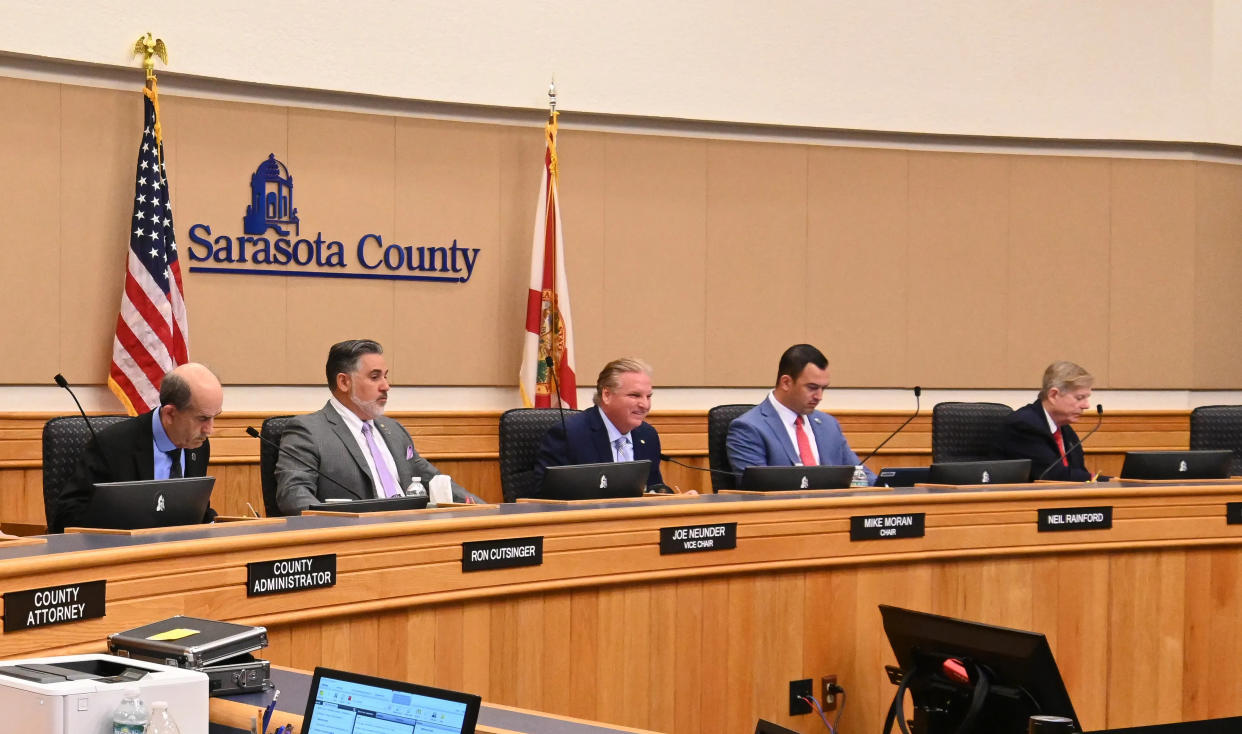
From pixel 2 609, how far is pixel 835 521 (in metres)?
2.24

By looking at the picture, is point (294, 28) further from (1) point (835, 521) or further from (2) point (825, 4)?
(1) point (835, 521)

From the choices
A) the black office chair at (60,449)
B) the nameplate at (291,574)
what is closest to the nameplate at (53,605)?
the nameplate at (291,574)

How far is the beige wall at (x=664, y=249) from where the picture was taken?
221 inches

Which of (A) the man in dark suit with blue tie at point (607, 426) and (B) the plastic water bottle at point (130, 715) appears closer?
(B) the plastic water bottle at point (130, 715)

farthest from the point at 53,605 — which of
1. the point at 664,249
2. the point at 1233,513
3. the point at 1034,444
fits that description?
the point at 664,249

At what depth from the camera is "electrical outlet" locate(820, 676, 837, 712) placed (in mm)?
3625

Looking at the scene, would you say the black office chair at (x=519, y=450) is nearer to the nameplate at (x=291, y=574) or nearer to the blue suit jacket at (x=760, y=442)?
the blue suit jacket at (x=760, y=442)

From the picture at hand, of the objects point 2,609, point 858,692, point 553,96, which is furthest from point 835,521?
point 553,96

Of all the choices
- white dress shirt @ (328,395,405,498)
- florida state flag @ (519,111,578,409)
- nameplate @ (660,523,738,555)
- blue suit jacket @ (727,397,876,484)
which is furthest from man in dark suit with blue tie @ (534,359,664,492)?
florida state flag @ (519,111,578,409)

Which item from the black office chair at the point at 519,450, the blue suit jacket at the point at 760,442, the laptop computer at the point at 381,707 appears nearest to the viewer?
the laptop computer at the point at 381,707

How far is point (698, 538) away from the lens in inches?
137

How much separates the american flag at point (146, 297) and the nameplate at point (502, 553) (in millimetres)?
2861

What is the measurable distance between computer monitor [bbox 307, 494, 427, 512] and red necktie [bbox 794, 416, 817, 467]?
2.07 metres

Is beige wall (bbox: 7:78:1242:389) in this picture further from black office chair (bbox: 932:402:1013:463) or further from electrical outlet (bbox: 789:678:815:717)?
electrical outlet (bbox: 789:678:815:717)
